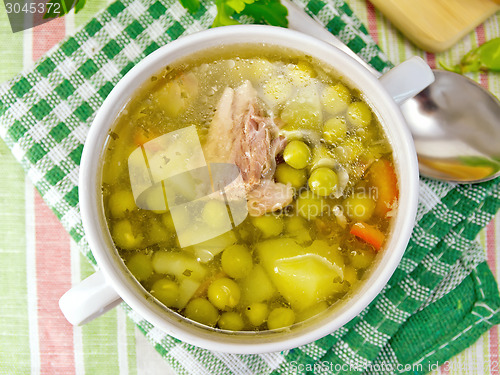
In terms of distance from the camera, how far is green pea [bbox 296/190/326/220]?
0.96 metres

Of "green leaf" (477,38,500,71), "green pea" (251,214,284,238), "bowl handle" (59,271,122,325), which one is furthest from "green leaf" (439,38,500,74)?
"bowl handle" (59,271,122,325)

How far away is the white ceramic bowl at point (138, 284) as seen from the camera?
0.88m

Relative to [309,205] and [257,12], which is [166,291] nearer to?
[309,205]

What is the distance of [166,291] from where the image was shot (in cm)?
94

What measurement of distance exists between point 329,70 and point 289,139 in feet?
0.48

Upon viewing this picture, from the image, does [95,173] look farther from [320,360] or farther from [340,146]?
[320,360]

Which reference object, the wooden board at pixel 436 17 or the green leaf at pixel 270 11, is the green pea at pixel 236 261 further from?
the wooden board at pixel 436 17

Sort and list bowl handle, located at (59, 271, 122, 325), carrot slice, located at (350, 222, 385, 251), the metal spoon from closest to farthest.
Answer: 1. bowl handle, located at (59, 271, 122, 325)
2. carrot slice, located at (350, 222, 385, 251)
3. the metal spoon

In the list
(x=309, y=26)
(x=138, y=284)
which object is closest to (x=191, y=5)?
(x=309, y=26)

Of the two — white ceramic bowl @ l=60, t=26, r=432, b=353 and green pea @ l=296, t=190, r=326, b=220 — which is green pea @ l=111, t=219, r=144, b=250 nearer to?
white ceramic bowl @ l=60, t=26, r=432, b=353

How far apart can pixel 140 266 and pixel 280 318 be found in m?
0.27

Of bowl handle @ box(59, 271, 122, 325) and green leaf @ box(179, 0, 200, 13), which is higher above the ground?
green leaf @ box(179, 0, 200, 13)

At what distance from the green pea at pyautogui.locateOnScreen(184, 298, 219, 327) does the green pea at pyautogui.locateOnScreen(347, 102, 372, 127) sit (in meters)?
0.43

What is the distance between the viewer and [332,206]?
969 millimetres
